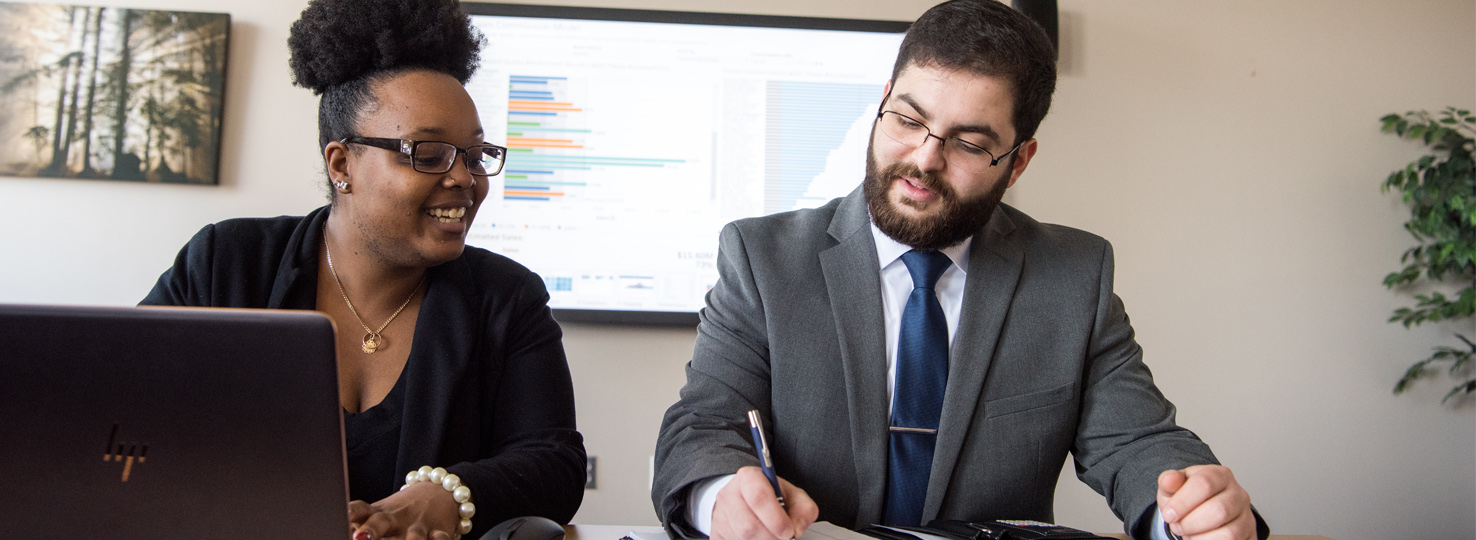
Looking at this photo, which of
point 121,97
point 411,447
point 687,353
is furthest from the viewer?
point 687,353

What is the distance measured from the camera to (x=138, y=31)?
8.05 feet

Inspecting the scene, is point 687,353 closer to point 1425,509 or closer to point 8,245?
point 8,245

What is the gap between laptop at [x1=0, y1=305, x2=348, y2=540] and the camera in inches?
24.2

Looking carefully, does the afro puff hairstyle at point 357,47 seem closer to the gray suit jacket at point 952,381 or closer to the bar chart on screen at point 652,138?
the gray suit jacket at point 952,381

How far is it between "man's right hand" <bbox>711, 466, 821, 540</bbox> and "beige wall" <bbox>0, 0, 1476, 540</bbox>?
5.51 feet

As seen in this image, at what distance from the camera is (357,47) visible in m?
1.37

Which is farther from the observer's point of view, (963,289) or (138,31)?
(138,31)

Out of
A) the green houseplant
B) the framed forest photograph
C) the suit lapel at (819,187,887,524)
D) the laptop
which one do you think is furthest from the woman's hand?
the green houseplant

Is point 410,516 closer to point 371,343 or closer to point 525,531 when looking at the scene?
point 525,531

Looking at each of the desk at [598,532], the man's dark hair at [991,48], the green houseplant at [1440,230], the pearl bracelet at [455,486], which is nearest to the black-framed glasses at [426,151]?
the pearl bracelet at [455,486]

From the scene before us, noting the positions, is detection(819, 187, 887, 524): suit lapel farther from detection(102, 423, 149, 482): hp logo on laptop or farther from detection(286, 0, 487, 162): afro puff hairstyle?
detection(102, 423, 149, 482): hp logo on laptop

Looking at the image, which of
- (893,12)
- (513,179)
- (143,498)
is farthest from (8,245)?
(893,12)

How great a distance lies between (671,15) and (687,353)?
1.00 m

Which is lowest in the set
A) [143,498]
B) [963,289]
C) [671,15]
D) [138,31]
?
[143,498]
